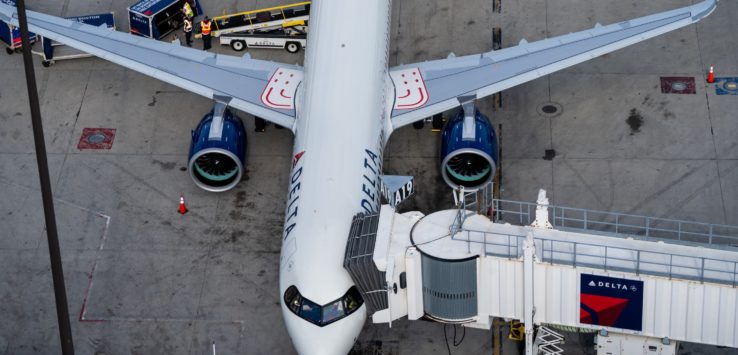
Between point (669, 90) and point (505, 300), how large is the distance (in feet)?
54.5

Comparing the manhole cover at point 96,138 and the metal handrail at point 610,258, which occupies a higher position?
the metal handrail at point 610,258

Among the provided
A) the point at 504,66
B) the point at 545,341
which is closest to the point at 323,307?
the point at 545,341

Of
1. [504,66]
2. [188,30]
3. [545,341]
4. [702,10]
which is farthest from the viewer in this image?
[188,30]

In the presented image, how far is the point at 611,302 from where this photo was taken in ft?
86.5

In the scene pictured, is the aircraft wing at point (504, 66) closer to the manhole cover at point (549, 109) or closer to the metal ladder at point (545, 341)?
the manhole cover at point (549, 109)

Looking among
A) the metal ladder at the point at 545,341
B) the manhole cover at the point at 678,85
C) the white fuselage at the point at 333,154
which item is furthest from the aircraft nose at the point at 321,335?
the manhole cover at the point at 678,85

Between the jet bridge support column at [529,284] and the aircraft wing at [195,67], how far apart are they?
1278 centimetres

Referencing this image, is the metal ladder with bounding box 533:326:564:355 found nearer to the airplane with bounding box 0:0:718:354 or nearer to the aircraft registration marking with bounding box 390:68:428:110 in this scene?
the airplane with bounding box 0:0:718:354

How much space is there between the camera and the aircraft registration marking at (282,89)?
123ft

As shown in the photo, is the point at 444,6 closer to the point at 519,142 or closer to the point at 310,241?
the point at 519,142

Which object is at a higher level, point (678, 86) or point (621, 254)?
point (621, 254)

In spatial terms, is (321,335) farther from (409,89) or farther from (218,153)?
(409,89)

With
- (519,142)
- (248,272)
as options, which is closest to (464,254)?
(248,272)

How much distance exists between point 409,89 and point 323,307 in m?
12.0
